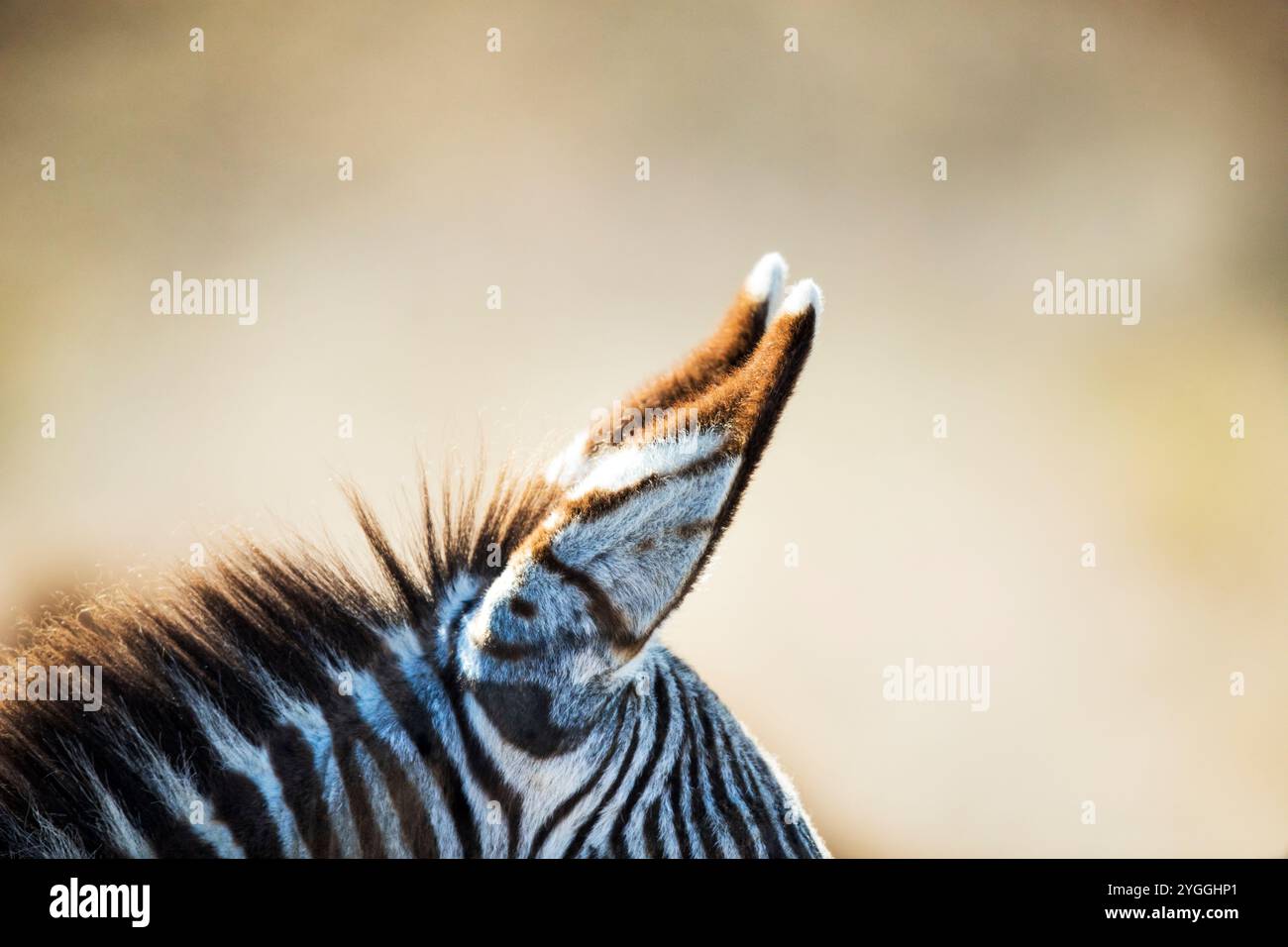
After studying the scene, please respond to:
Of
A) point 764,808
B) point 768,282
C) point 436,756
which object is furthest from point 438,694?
point 768,282

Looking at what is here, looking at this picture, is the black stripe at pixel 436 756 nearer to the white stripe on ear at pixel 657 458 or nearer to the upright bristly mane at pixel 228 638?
the upright bristly mane at pixel 228 638

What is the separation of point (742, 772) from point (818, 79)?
4.99m

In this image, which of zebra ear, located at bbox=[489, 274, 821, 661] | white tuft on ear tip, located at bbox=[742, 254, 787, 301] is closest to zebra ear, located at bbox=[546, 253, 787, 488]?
white tuft on ear tip, located at bbox=[742, 254, 787, 301]

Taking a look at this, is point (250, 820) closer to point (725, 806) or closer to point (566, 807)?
point (566, 807)

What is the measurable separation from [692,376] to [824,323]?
323cm

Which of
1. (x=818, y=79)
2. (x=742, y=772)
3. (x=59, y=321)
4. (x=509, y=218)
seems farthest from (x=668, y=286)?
(x=742, y=772)

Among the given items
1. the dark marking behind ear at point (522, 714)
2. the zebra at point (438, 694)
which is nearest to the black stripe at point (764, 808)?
the zebra at point (438, 694)

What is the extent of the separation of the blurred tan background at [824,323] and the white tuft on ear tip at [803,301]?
3507mm

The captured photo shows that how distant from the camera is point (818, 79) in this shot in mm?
5242

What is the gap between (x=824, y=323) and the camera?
4309 mm

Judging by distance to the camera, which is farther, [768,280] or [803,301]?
[768,280]

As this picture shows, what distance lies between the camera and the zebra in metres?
0.83

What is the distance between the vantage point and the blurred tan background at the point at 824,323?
4.52 m
